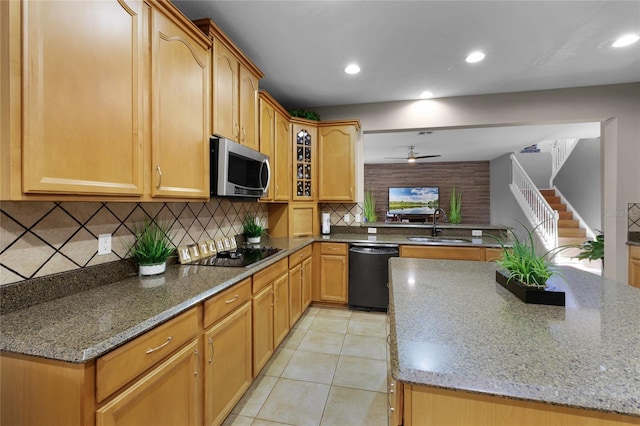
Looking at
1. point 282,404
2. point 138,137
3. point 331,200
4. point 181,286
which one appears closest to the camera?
point 138,137

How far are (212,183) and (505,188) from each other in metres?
7.19

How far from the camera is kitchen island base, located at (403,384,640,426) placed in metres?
0.65

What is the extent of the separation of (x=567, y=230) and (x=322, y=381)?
5915 millimetres

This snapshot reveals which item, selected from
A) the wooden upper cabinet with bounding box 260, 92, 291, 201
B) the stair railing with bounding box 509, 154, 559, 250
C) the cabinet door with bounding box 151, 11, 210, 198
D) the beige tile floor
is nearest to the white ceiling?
the wooden upper cabinet with bounding box 260, 92, 291, 201

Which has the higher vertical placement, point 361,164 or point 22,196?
point 361,164

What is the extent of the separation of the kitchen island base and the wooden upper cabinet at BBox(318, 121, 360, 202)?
2.83 m

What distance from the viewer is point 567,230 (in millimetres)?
5449

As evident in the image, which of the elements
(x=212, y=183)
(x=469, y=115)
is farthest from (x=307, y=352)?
(x=469, y=115)

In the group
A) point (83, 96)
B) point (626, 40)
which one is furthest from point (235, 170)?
point (626, 40)

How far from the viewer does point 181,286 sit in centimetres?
143

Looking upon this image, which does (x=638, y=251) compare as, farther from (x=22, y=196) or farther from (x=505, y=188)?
(x=22, y=196)

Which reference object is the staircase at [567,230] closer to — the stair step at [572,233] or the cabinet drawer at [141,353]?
the stair step at [572,233]

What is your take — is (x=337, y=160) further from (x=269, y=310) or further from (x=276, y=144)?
(x=269, y=310)

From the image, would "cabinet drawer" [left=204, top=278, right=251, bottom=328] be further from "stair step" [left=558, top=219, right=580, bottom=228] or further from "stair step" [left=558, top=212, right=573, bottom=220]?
"stair step" [left=558, top=212, right=573, bottom=220]
